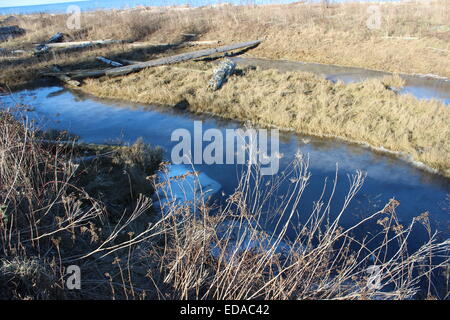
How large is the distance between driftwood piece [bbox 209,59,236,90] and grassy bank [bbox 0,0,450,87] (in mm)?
6330

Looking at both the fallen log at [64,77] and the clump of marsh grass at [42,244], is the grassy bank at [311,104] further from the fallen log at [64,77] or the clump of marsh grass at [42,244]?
the clump of marsh grass at [42,244]

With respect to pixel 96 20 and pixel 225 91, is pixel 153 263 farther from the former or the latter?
pixel 96 20

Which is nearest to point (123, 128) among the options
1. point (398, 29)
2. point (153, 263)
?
point (153, 263)

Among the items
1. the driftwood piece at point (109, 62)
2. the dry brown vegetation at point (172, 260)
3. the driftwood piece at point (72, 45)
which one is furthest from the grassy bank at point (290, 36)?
the dry brown vegetation at point (172, 260)

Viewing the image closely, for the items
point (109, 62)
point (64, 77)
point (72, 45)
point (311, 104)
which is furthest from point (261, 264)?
point (72, 45)

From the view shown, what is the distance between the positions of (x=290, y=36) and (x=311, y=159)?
16607 millimetres

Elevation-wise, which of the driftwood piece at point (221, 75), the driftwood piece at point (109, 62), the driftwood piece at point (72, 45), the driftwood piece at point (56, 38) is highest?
the driftwood piece at point (56, 38)

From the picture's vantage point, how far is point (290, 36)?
2123 cm

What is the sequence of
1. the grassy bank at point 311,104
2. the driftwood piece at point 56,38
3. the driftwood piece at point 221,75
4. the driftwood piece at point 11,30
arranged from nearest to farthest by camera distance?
the grassy bank at point 311,104
the driftwood piece at point 221,75
the driftwood piece at point 56,38
the driftwood piece at point 11,30

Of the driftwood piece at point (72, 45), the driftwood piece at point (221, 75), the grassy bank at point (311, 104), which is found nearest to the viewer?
the grassy bank at point (311, 104)

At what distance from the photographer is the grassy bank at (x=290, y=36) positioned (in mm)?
15805

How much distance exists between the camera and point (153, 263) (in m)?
3.31

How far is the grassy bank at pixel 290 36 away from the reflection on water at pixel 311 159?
6.34m

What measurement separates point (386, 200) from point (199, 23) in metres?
24.6
